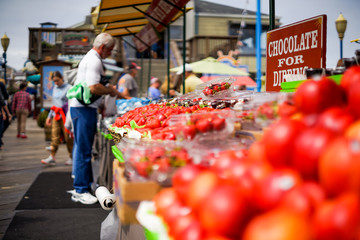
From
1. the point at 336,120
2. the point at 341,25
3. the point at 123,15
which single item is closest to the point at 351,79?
the point at 336,120

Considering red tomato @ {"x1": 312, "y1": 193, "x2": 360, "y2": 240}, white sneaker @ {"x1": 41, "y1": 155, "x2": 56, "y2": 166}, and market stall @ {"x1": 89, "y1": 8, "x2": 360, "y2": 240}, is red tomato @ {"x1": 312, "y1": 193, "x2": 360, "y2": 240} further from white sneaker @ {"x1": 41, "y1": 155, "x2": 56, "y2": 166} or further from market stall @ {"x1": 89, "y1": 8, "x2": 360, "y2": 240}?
white sneaker @ {"x1": 41, "y1": 155, "x2": 56, "y2": 166}

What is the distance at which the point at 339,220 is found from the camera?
917 millimetres

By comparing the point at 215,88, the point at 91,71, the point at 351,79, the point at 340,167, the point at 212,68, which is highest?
the point at 212,68

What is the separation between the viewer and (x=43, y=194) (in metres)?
6.32

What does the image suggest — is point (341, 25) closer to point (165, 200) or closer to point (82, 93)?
point (82, 93)

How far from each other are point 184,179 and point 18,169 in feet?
26.3

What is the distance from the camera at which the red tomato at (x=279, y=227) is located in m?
0.92

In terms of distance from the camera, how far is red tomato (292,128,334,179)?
1105 millimetres

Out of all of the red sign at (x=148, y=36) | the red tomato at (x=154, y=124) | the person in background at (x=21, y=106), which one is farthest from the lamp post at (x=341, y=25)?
the person in background at (x=21, y=106)

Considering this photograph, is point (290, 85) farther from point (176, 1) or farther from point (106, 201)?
point (176, 1)

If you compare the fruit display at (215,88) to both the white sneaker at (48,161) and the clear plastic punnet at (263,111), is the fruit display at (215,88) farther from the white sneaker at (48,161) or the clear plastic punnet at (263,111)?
the white sneaker at (48,161)

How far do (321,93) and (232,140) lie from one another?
68 centimetres

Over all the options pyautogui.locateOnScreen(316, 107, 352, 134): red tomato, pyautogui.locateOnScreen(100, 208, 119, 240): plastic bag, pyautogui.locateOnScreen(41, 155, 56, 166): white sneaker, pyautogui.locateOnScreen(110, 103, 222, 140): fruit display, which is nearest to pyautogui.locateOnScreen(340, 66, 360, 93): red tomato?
pyautogui.locateOnScreen(316, 107, 352, 134): red tomato

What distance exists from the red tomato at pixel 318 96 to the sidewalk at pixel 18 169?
3898 mm
